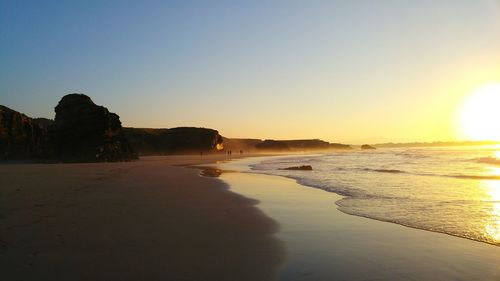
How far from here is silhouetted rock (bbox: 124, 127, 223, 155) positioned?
101m

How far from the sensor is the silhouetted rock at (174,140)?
10144cm

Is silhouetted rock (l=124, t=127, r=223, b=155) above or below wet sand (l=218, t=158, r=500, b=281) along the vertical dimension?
above

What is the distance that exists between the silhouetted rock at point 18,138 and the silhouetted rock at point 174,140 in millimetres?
41843

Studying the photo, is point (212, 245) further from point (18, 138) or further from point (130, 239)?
point (18, 138)

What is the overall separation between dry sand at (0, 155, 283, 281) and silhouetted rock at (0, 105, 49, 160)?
43.3m

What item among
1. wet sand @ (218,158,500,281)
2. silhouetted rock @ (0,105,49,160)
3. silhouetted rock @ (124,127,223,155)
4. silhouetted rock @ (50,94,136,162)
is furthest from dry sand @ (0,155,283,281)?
silhouetted rock @ (124,127,223,155)

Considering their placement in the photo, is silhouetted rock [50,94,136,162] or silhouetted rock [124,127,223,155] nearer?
silhouetted rock [50,94,136,162]

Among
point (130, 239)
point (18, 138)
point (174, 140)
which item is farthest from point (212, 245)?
point (174, 140)

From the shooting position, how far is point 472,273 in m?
6.67

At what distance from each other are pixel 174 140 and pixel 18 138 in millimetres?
56531

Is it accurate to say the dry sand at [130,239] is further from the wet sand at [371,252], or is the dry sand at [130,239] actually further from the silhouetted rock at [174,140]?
the silhouetted rock at [174,140]

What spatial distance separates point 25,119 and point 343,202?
53.1 m

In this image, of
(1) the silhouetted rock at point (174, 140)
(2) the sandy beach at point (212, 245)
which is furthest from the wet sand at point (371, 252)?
(1) the silhouetted rock at point (174, 140)

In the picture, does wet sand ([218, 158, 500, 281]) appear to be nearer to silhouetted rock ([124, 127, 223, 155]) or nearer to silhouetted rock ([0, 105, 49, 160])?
silhouetted rock ([0, 105, 49, 160])
